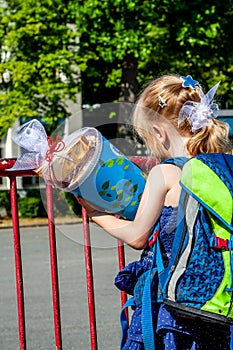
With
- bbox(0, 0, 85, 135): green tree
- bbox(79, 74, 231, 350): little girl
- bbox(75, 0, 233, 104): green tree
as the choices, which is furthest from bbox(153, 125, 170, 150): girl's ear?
bbox(0, 0, 85, 135): green tree

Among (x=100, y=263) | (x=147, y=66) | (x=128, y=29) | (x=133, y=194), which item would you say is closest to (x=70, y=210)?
(x=133, y=194)

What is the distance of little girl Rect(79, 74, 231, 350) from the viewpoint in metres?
2.72

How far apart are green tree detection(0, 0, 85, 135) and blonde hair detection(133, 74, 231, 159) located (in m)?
14.2

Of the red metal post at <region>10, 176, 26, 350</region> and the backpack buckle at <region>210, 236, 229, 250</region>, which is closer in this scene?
the backpack buckle at <region>210, 236, 229, 250</region>

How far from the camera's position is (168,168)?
2.72m

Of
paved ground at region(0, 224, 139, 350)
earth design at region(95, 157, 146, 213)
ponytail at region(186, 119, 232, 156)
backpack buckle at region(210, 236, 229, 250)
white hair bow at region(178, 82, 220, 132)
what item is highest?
white hair bow at region(178, 82, 220, 132)

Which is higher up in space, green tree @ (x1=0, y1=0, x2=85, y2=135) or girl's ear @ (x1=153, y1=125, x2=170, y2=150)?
girl's ear @ (x1=153, y1=125, x2=170, y2=150)

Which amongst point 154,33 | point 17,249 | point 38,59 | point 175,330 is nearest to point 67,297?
point 17,249

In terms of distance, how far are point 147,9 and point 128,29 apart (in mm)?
564

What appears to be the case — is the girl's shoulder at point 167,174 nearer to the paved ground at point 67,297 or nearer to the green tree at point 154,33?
the paved ground at point 67,297

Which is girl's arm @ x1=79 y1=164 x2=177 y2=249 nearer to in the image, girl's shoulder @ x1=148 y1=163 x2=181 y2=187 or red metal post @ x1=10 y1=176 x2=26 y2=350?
girl's shoulder @ x1=148 y1=163 x2=181 y2=187

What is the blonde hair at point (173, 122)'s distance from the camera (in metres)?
2.80

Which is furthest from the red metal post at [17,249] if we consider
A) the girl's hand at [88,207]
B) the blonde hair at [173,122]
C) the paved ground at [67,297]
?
the blonde hair at [173,122]

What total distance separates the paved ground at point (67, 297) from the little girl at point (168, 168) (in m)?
0.29
